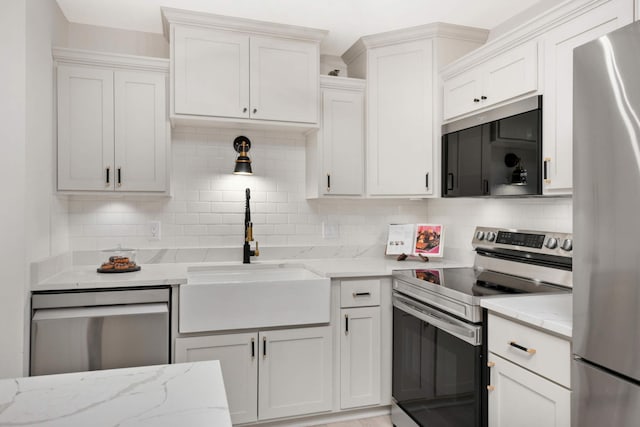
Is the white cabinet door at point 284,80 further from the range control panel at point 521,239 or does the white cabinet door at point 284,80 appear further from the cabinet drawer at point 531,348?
the cabinet drawer at point 531,348

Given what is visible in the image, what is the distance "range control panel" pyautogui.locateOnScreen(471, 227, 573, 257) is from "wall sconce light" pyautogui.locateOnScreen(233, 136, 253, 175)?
5.16ft

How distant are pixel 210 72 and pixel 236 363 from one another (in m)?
1.74

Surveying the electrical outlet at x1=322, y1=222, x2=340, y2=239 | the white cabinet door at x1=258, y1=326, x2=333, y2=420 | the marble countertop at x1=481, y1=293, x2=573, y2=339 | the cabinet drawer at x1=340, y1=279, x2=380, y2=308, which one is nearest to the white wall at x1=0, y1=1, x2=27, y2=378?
the white cabinet door at x1=258, y1=326, x2=333, y2=420

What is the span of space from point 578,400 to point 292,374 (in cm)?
156

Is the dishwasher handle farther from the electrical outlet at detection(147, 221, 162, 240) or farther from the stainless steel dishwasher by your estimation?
the electrical outlet at detection(147, 221, 162, 240)

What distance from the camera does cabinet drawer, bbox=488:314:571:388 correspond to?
1481mm

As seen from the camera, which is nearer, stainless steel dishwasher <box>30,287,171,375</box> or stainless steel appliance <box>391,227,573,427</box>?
stainless steel appliance <box>391,227,573,427</box>

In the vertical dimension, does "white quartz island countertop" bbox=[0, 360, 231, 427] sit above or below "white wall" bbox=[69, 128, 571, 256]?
below

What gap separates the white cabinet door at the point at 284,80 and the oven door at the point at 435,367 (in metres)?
1.37

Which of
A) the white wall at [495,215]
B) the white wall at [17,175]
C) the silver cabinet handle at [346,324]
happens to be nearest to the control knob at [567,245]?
the white wall at [495,215]

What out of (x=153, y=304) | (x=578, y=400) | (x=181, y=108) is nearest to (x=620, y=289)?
(x=578, y=400)

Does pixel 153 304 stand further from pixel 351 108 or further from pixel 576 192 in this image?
pixel 576 192

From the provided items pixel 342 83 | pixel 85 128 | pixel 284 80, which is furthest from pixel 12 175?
pixel 342 83

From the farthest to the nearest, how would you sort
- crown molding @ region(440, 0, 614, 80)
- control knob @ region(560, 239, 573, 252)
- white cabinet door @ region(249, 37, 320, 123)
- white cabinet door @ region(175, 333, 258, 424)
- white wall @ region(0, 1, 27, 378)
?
white cabinet door @ region(249, 37, 320, 123) → white cabinet door @ region(175, 333, 258, 424) → control knob @ region(560, 239, 573, 252) → white wall @ region(0, 1, 27, 378) → crown molding @ region(440, 0, 614, 80)
